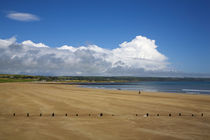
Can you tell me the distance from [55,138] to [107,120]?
7975mm

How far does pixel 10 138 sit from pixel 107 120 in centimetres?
1032

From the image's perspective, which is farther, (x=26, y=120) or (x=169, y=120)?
(x=169, y=120)

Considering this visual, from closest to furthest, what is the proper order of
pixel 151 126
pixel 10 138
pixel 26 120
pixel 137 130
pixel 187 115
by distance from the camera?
pixel 10 138
pixel 137 130
pixel 151 126
pixel 26 120
pixel 187 115

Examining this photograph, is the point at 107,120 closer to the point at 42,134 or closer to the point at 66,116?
the point at 66,116

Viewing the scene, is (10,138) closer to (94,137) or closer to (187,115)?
(94,137)

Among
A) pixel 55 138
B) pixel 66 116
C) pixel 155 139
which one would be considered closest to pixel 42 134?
pixel 55 138

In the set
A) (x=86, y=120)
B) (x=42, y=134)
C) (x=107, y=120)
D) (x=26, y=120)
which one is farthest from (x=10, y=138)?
(x=107, y=120)

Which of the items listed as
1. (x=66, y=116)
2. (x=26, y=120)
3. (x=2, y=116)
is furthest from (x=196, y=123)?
(x=2, y=116)

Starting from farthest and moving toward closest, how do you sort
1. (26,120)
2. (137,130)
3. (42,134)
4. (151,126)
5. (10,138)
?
(26,120), (151,126), (137,130), (42,134), (10,138)

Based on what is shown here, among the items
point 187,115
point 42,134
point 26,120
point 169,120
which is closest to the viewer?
point 42,134

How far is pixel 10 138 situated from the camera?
52.1 feet

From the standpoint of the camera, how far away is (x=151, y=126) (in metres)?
20.6

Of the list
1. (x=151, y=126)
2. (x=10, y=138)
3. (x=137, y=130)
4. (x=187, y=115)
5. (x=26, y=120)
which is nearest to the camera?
(x=10, y=138)

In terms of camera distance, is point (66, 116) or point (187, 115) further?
point (187, 115)
